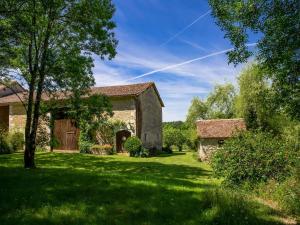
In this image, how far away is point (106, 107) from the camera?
67.4 feet

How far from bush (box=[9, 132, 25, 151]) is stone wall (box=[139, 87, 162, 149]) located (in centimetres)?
1300

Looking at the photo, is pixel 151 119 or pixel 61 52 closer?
pixel 61 52

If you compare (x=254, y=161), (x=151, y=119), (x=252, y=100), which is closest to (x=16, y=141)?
(x=151, y=119)

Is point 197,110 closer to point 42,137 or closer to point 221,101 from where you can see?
point 221,101

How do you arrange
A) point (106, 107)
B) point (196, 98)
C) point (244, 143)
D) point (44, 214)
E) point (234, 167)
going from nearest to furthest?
point (44, 214) → point (234, 167) → point (244, 143) → point (106, 107) → point (196, 98)

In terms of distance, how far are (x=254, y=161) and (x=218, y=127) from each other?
21.1 m

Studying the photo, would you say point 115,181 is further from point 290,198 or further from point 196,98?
point 196,98

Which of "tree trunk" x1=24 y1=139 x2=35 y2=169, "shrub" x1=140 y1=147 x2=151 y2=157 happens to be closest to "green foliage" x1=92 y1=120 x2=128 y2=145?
"shrub" x1=140 y1=147 x2=151 y2=157

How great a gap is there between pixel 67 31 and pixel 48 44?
4.32 feet

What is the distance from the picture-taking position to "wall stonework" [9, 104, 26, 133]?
1583 inches

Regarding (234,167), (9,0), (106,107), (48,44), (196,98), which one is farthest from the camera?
(196,98)

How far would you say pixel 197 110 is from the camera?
6125 cm

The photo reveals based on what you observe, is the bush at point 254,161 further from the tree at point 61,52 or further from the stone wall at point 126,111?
the stone wall at point 126,111

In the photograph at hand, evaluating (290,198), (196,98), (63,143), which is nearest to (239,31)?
(290,198)
